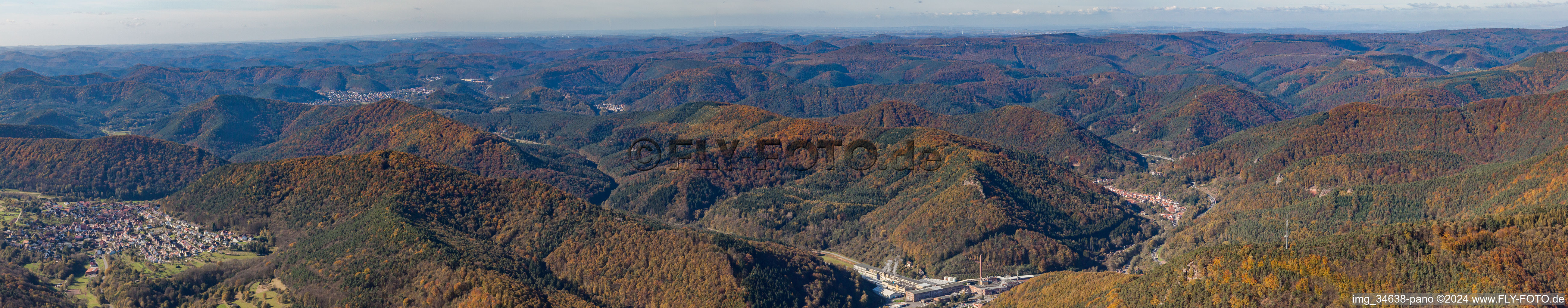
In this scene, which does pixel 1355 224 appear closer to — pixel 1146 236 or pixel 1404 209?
pixel 1404 209

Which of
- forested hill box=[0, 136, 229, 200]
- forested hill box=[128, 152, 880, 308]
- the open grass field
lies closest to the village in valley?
the open grass field

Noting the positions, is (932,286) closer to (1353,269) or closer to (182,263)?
(1353,269)

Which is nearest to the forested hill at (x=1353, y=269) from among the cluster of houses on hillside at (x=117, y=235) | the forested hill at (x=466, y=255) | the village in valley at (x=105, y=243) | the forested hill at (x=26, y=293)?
the forested hill at (x=466, y=255)

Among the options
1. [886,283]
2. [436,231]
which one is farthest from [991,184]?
[436,231]

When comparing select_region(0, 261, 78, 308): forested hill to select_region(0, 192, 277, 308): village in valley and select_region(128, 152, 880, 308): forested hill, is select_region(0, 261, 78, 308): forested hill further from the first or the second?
select_region(128, 152, 880, 308): forested hill

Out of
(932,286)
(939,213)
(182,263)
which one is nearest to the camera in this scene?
(932,286)

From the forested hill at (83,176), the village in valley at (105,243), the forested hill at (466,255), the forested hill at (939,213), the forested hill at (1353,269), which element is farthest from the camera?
the forested hill at (83,176)

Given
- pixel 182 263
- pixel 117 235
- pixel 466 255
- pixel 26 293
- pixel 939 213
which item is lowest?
pixel 182 263

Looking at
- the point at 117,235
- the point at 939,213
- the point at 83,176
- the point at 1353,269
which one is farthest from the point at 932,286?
the point at 83,176

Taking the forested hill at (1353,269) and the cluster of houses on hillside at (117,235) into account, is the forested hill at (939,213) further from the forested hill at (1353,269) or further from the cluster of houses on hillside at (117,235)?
the cluster of houses on hillside at (117,235)
